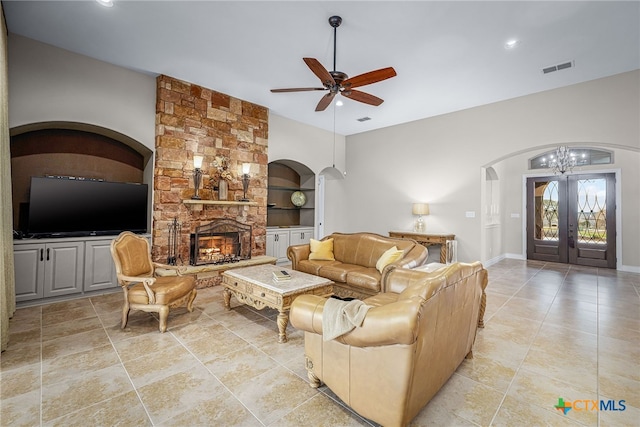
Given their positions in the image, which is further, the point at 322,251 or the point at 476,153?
the point at 476,153

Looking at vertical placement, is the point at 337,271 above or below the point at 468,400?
above

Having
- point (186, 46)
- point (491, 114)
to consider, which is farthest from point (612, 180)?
point (186, 46)

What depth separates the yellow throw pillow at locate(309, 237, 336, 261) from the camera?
16.0 ft

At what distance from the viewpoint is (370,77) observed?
3.23 meters

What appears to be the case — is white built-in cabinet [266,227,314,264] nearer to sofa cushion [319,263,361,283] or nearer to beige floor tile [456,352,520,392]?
sofa cushion [319,263,361,283]

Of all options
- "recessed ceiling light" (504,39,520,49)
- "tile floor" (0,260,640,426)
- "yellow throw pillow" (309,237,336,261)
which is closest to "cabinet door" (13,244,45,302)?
"tile floor" (0,260,640,426)

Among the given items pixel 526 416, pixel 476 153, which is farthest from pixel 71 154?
pixel 476 153

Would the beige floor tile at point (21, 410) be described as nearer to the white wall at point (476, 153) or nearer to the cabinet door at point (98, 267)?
the cabinet door at point (98, 267)

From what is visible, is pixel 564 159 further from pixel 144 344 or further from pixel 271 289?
pixel 144 344

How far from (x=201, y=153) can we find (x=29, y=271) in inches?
113

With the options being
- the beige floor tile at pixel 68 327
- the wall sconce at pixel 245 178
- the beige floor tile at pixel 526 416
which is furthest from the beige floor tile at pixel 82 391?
the wall sconce at pixel 245 178

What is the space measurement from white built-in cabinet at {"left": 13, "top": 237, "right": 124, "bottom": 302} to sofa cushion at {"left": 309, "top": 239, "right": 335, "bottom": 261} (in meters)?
3.05

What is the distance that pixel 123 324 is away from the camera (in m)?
3.15

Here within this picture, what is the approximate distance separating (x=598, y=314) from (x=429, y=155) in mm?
4106
